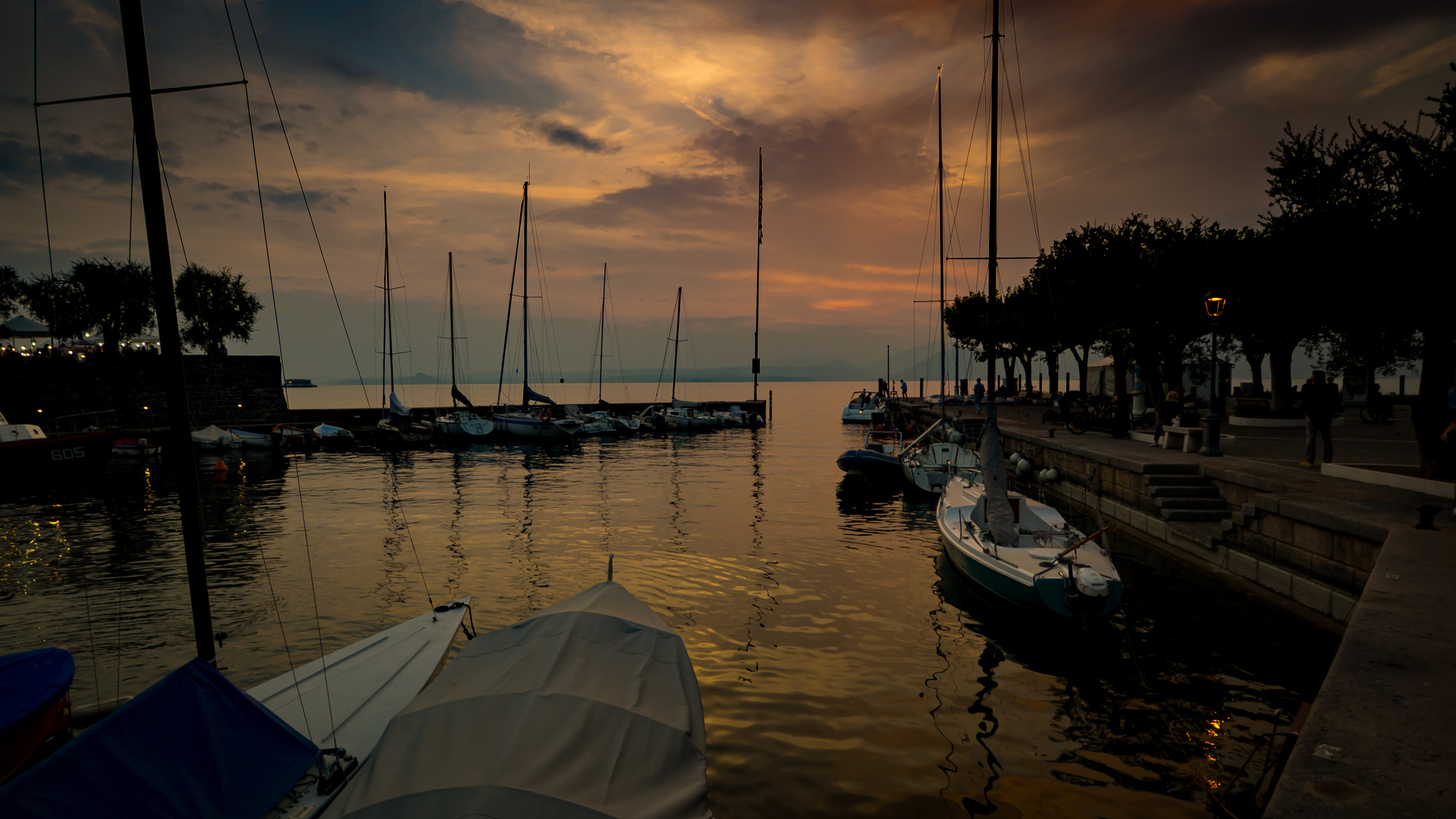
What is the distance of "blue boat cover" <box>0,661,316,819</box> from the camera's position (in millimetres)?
4332

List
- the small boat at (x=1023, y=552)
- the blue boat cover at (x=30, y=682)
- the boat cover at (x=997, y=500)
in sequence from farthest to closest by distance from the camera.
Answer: the boat cover at (x=997, y=500)
the small boat at (x=1023, y=552)
the blue boat cover at (x=30, y=682)

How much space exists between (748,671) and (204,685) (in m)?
7.80

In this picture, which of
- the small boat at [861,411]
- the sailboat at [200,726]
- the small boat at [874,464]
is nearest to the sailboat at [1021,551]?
the sailboat at [200,726]

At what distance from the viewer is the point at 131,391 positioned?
56375 mm

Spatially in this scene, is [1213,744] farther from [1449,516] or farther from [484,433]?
[484,433]

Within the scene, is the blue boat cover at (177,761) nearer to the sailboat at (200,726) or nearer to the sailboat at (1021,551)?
the sailboat at (200,726)

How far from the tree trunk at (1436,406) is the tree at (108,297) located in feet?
264

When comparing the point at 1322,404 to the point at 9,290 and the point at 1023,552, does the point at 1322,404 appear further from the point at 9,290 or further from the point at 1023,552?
the point at 9,290

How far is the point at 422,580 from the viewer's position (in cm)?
1683

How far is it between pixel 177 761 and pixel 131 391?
230 feet

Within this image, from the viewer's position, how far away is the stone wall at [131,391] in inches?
2018

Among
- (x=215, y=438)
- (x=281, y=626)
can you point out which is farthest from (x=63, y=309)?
(x=281, y=626)

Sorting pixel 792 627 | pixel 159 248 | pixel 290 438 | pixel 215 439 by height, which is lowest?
pixel 792 627

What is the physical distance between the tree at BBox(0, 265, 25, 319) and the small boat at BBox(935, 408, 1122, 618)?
286 ft
